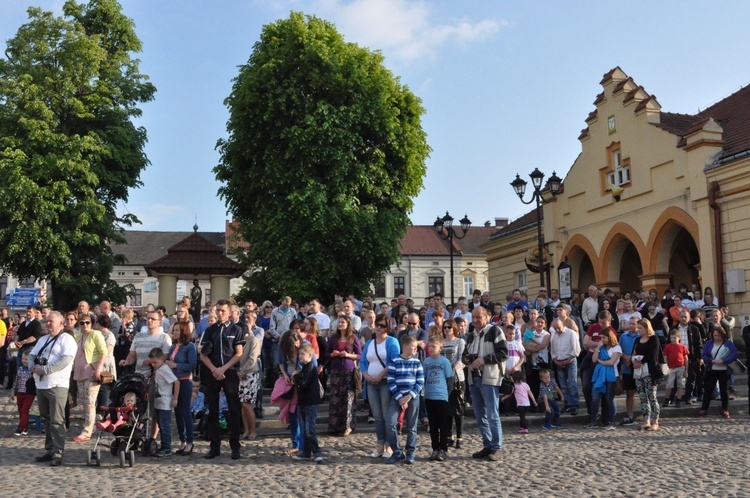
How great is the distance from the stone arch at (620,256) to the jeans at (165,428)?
1900 cm

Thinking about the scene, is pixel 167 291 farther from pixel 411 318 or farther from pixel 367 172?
pixel 411 318

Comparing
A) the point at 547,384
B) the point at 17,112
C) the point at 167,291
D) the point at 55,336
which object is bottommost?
the point at 547,384

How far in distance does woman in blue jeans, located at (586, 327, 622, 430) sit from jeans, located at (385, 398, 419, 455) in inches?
161

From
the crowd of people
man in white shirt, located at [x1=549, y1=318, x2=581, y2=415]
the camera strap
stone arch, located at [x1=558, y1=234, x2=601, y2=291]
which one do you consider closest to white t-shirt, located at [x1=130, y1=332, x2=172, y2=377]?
the crowd of people

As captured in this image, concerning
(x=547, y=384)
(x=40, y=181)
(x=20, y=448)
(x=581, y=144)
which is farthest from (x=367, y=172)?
(x=20, y=448)

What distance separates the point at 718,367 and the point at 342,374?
22.1ft

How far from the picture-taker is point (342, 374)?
38.8 feet

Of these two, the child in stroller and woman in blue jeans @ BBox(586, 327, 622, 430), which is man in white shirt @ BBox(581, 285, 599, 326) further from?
the child in stroller

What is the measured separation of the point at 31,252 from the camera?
92.2 ft

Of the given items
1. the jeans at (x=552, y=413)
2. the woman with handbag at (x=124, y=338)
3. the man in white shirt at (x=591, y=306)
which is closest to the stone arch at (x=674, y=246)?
the man in white shirt at (x=591, y=306)

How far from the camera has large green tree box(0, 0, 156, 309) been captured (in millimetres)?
27938

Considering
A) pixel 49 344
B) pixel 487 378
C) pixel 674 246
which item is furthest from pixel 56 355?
pixel 674 246

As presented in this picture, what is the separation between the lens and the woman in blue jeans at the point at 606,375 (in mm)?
12414

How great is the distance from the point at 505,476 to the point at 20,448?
701cm
